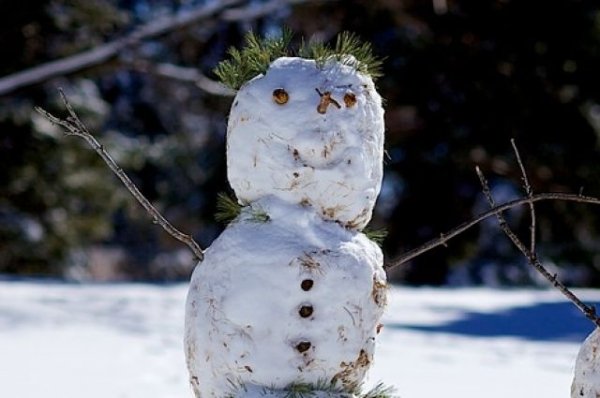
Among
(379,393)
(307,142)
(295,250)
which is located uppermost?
(307,142)

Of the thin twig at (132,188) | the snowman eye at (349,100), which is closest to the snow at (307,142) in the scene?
the snowman eye at (349,100)

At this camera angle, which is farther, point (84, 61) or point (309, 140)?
point (84, 61)

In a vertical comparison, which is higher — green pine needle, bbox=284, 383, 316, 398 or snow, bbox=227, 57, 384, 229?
snow, bbox=227, 57, 384, 229

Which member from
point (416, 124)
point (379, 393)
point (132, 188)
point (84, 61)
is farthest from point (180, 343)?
point (416, 124)

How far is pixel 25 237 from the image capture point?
12.2 m

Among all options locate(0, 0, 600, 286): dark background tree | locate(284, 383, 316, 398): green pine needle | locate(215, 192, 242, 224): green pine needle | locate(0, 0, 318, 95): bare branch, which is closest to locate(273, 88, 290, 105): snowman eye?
locate(215, 192, 242, 224): green pine needle

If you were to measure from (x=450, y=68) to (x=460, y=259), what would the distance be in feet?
7.94

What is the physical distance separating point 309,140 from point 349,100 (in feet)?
0.47

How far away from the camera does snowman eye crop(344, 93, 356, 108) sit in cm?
246

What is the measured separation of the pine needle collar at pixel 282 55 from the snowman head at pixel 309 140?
3cm

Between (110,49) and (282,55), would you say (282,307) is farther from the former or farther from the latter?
(110,49)

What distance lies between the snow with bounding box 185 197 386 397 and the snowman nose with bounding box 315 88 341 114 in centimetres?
23

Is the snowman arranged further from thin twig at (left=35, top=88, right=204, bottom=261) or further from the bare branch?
the bare branch

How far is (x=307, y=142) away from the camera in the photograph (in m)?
2.42
